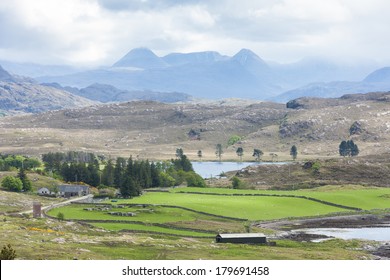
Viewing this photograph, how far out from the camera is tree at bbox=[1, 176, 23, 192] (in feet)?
591

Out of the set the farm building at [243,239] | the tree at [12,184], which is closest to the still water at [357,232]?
the farm building at [243,239]

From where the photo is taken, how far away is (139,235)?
374 feet

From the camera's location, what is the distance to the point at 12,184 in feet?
591

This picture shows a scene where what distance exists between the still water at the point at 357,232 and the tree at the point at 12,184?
8449 centimetres

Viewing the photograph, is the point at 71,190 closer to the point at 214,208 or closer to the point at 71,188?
the point at 71,188

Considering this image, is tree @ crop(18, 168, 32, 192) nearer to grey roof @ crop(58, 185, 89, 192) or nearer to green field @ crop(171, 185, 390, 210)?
grey roof @ crop(58, 185, 89, 192)

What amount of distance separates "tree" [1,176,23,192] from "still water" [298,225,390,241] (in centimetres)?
8449

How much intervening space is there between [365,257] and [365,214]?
201ft

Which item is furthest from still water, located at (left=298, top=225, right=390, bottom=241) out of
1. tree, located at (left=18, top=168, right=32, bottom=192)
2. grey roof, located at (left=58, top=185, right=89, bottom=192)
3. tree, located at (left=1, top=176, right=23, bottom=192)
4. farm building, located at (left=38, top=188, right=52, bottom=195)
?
tree, located at (left=18, top=168, right=32, bottom=192)

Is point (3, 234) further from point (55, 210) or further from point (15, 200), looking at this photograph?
point (15, 200)

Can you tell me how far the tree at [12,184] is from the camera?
18012cm

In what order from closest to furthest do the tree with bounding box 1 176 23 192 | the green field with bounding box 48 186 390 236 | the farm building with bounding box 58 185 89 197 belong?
1. the green field with bounding box 48 186 390 236
2. the tree with bounding box 1 176 23 192
3. the farm building with bounding box 58 185 89 197

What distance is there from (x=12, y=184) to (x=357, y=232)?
95.4 meters
